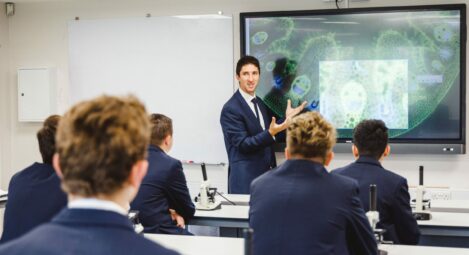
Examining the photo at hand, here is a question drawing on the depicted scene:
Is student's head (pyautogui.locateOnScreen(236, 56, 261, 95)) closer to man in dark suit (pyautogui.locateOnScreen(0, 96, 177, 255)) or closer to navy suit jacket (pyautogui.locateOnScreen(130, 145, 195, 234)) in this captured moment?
navy suit jacket (pyautogui.locateOnScreen(130, 145, 195, 234))

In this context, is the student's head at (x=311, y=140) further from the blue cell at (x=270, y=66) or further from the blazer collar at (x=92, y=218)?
the blue cell at (x=270, y=66)

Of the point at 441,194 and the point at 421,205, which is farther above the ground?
the point at 421,205

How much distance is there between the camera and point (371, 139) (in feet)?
9.78

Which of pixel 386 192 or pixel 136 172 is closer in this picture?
pixel 136 172

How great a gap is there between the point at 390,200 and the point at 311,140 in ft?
2.66

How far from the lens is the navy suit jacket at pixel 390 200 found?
2.85m

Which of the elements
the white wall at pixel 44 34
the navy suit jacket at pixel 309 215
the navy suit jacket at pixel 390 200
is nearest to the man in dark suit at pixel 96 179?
the navy suit jacket at pixel 309 215

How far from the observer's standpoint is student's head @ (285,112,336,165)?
225cm

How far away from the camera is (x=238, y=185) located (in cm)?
482

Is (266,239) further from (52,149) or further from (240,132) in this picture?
(240,132)

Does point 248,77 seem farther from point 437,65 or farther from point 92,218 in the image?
point 92,218

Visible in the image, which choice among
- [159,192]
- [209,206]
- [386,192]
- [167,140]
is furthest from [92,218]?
[209,206]

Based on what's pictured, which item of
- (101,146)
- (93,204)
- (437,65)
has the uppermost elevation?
(437,65)

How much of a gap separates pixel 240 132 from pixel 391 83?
1.49m
